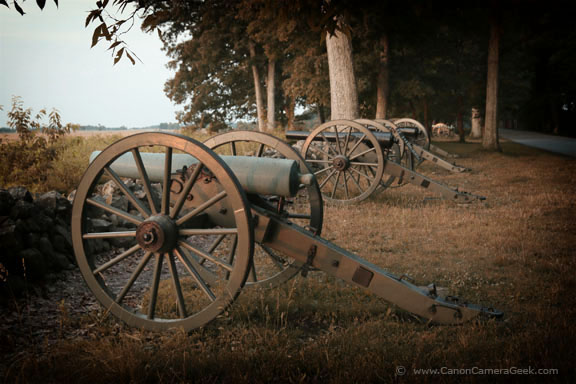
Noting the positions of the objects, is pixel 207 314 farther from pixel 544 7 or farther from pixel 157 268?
pixel 544 7

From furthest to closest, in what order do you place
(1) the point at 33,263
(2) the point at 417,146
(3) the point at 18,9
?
1. (2) the point at 417,146
2. (1) the point at 33,263
3. (3) the point at 18,9

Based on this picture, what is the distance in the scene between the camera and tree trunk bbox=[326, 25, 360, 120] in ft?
34.1

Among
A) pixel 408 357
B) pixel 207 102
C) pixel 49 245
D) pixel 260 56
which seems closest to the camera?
pixel 408 357

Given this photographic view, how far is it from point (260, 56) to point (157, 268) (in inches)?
851

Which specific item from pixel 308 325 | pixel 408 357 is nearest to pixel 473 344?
pixel 408 357

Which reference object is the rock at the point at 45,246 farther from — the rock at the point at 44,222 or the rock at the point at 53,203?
the rock at the point at 53,203

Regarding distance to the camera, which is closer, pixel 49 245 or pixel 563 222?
pixel 49 245

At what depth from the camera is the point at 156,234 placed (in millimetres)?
2717

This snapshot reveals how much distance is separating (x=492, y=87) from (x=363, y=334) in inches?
624

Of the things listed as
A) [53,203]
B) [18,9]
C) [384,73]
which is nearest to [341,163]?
[53,203]

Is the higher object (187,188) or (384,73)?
(384,73)

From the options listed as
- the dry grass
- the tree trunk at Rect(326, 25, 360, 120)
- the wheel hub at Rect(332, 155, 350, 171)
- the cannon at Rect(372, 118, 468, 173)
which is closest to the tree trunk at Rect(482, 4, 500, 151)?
the cannon at Rect(372, 118, 468, 173)

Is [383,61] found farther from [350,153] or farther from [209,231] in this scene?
[209,231]

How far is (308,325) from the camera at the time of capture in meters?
3.09
